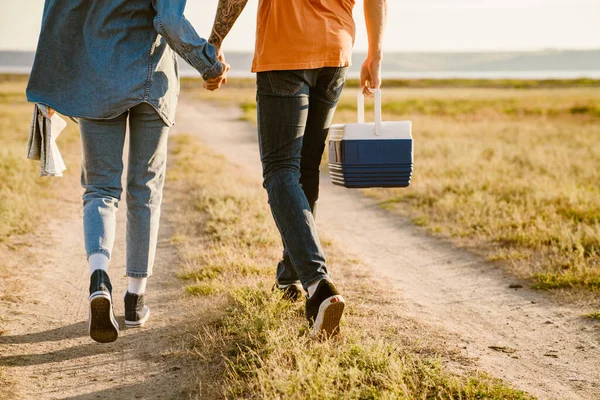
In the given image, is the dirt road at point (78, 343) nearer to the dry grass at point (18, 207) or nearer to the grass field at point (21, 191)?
the dry grass at point (18, 207)

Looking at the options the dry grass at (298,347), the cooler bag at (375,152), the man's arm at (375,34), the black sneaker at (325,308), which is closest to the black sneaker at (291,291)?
the dry grass at (298,347)

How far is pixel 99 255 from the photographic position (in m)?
3.18

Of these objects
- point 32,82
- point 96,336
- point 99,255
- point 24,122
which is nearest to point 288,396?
point 96,336

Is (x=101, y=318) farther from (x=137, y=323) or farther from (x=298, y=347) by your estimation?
(x=298, y=347)

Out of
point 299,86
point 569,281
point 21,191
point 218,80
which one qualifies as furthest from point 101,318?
point 21,191

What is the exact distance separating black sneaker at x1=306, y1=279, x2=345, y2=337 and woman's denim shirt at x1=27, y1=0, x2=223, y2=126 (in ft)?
3.85

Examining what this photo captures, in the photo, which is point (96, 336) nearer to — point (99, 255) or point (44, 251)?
point (99, 255)

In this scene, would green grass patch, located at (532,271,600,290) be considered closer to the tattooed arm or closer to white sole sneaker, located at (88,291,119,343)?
the tattooed arm

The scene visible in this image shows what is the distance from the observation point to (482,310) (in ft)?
13.5

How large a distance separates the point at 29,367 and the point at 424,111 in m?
28.6

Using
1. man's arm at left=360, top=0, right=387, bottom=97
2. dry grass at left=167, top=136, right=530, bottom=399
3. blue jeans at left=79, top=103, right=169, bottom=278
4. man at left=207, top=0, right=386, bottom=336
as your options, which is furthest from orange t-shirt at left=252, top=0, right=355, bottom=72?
dry grass at left=167, top=136, right=530, bottom=399

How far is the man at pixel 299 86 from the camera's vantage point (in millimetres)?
Answer: 2973

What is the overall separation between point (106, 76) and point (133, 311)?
1.28 m

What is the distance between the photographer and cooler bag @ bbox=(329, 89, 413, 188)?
3125 mm
